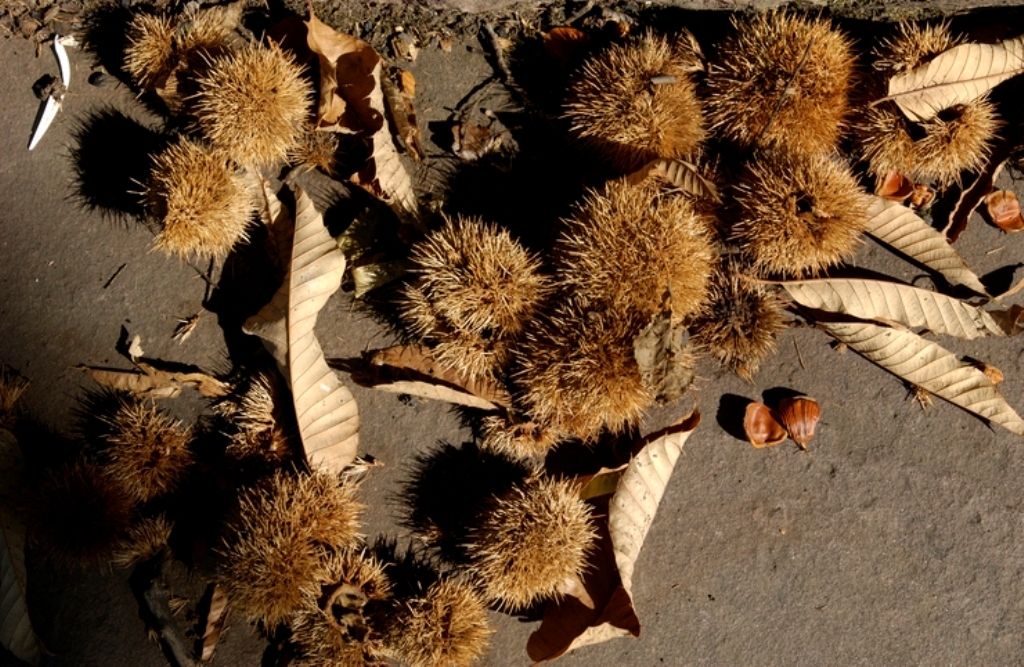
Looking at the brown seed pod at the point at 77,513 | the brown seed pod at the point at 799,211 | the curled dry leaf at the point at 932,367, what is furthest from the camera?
the curled dry leaf at the point at 932,367

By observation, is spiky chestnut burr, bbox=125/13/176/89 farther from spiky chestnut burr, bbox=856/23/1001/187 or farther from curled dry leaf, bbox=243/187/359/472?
spiky chestnut burr, bbox=856/23/1001/187

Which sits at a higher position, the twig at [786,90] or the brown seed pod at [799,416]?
the twig at [786,90]

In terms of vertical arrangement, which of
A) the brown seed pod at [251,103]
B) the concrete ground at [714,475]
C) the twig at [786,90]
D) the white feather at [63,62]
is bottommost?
the concrete ground at [714,475]

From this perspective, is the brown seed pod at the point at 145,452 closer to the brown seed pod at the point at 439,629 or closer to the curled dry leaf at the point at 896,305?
the brown seed pod at the point at 439,629

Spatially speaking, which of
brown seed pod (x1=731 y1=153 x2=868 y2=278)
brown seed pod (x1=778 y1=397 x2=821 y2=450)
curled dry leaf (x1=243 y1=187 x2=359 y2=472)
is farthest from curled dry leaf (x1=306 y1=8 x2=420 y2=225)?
brown seed pod (x1=778 y1=397 x2=821 y2=450)

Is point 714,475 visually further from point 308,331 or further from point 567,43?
point 567,43

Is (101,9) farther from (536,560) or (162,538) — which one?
(536,560)

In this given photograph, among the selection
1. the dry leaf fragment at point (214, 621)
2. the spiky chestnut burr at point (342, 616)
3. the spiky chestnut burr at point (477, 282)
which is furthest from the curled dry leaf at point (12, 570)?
the spiky chestnut burr at point (477, 282)
